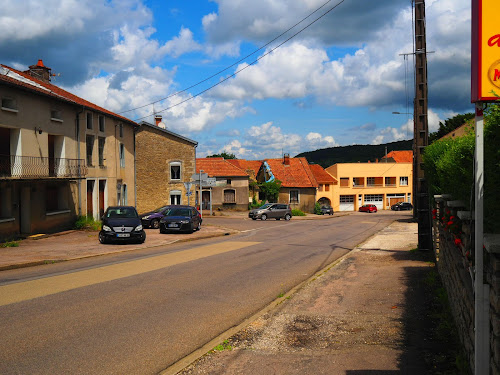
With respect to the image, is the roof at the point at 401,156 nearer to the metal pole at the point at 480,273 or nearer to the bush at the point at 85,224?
the bush at the point at 85,224

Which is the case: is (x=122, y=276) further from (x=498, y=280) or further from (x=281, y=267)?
(x=498, y=280)

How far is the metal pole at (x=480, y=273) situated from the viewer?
4117 mm

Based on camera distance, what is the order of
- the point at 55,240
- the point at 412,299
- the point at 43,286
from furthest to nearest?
the point at 55,240 < the point at 43,286 < the point at 412,299

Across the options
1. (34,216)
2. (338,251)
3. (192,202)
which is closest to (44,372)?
(338,251)

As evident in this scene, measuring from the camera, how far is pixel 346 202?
74938 mm

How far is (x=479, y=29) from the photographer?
13.6ft

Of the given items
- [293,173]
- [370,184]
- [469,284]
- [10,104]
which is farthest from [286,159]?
[469,284]

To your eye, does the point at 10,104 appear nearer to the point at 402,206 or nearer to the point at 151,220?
the point at 151,220

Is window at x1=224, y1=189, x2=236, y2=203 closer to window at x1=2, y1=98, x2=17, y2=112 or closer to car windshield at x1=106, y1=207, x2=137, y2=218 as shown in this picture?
car windshield at x1=106, y1=207, x2=137, y2=218

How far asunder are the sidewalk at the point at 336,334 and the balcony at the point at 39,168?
15236 millimetres

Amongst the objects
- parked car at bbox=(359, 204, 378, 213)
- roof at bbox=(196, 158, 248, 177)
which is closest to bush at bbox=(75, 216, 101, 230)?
roof at bbox=(196, 158, 248, 177)

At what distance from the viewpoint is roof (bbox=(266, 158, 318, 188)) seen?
2406 inches

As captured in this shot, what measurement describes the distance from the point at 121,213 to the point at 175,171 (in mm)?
23743

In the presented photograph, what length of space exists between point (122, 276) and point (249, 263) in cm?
430
